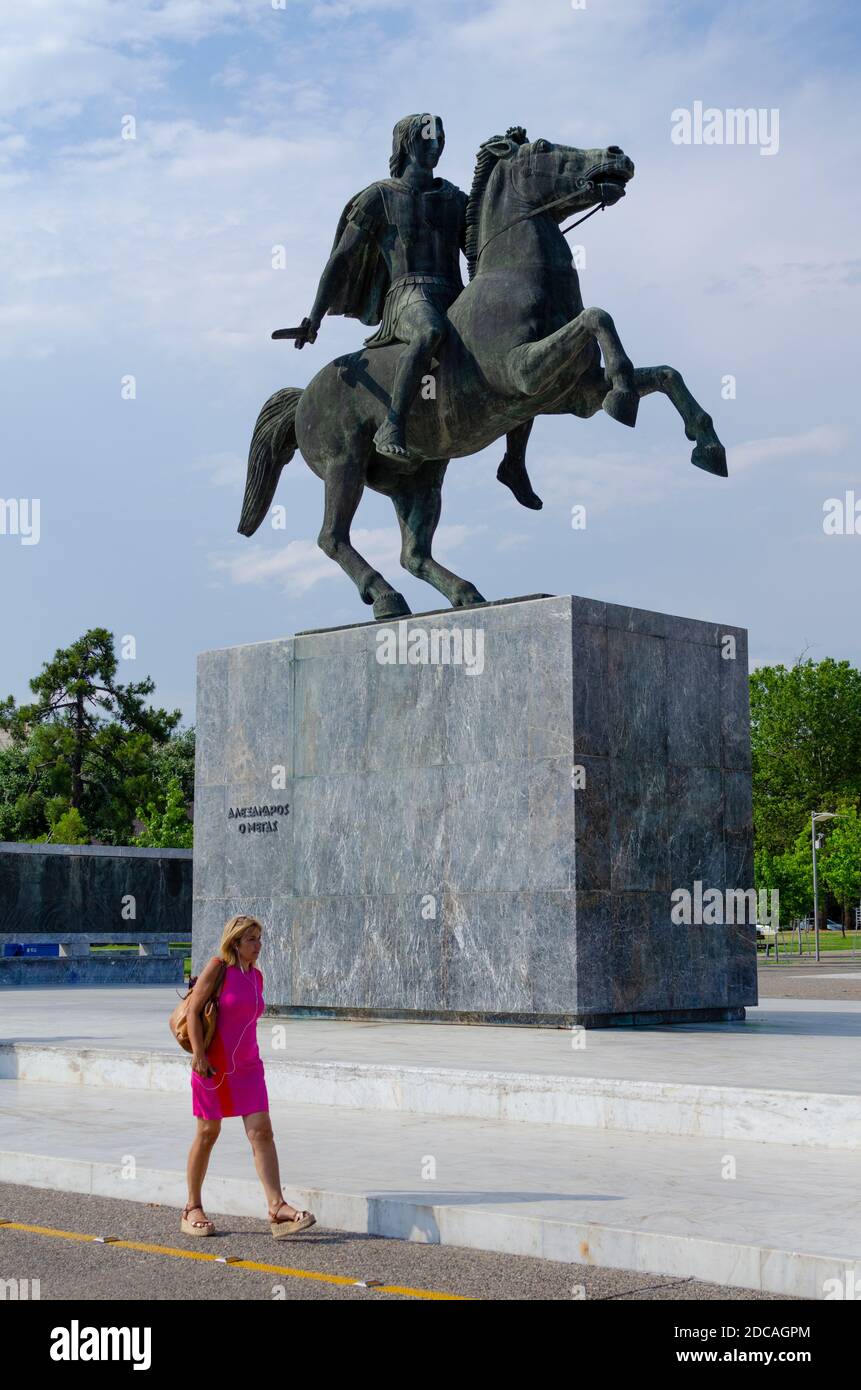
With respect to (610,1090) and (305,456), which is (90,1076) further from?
(305,456)

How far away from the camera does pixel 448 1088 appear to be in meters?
10.4

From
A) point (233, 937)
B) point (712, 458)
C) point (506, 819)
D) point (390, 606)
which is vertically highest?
point (712, 458)

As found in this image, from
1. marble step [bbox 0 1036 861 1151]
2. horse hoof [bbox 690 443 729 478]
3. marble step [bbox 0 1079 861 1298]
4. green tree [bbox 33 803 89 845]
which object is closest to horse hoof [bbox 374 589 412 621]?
horse hoof [bbox 690 443 729 478]

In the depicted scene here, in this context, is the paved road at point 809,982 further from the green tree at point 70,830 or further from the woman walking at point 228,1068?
the green tree at point 70,830

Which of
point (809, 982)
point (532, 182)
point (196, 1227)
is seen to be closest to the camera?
point (196, 1227)

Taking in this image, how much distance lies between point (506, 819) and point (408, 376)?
4286 mm

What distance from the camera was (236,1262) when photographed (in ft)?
22.2

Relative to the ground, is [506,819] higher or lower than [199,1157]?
higher

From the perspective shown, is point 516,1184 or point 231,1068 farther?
point 516,1184

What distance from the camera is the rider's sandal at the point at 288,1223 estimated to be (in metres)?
7.14

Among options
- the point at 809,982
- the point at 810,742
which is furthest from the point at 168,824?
the point at 810,742

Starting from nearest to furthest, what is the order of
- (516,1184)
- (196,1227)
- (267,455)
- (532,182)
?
(196,1227) < (516,1184) < (532,182) < (267,455)

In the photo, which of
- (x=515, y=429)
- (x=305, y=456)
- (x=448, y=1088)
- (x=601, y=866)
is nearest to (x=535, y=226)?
(x=515, y=429)

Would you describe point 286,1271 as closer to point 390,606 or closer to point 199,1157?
point 199,1157
